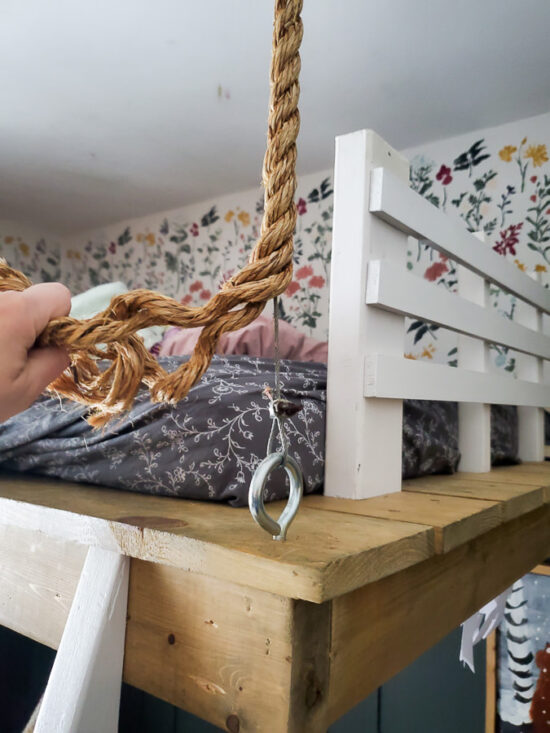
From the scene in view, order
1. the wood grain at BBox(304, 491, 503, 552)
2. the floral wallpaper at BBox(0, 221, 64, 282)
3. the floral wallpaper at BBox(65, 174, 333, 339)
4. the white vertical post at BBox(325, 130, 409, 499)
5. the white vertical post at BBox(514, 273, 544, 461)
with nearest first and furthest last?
the wood grain at BBox(304, 491, 503, 552) < the white vertical post at BBox(325, 130, 409, 499) < the white vertical post at BBox(514, 273, 544, 461) < the floral wallpaper at BBox(65, 174, 333, 339) < the floral wallpaper at BBox(0, 221, 64, 282)

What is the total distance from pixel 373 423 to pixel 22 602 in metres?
0.48

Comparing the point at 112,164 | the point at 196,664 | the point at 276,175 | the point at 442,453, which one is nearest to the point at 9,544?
the point at 196,664

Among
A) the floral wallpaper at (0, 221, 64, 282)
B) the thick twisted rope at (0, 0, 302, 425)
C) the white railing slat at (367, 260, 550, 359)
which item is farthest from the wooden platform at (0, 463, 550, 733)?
the floral wallpaper at (0, 221, 64, 282)

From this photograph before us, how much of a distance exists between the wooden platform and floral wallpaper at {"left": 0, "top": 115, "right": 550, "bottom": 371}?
1.54 meters

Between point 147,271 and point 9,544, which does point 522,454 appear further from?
point 147,271

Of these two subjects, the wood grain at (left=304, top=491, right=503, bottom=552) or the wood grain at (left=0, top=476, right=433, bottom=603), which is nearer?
the wood grain at (left=0, top=476, right=433, bottom=603)

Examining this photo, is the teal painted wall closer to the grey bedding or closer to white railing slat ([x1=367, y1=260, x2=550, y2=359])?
white railing slat ([x1=367, y1=260, x2=550, y2=359])

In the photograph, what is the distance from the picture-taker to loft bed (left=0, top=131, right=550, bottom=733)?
49 centimetres

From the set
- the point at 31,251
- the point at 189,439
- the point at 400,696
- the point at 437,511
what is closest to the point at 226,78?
the point at 189,439

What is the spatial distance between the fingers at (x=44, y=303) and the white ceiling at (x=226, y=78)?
140 cm

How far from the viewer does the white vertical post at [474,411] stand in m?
1.17

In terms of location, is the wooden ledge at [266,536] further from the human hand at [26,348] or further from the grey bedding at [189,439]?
the human hand at [26,348]

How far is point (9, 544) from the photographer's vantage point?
708 millimetres

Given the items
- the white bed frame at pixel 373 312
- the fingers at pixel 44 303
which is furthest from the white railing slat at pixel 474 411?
the fingers at pixel 44 303
